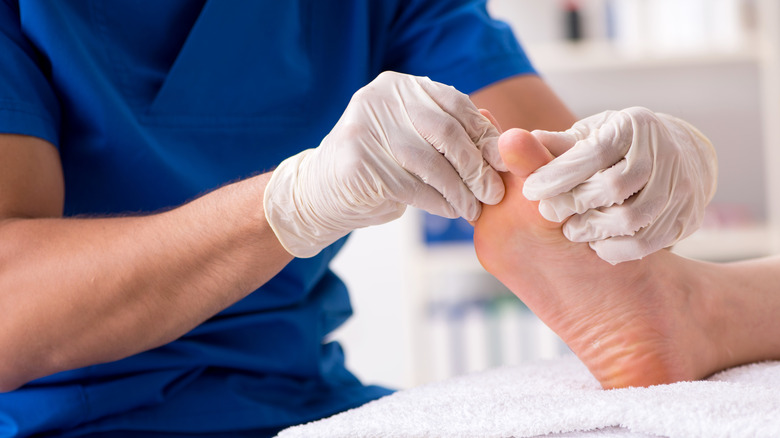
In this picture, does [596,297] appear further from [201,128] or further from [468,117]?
[201,128]

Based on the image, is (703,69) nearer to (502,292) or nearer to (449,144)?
(502,292)

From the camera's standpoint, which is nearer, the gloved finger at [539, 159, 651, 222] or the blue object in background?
the gloved finger at [539, 159, 651, 222]

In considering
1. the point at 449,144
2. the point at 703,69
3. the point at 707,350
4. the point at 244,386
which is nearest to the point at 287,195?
the point at 449,144

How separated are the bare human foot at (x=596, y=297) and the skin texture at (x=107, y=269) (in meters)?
0.24

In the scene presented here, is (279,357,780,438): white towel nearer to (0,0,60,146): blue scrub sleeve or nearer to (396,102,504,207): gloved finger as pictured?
(396,102,504,207): gloved finger

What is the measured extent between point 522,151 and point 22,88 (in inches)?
21.1

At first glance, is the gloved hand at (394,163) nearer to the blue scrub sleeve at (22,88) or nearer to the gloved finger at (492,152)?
the gloved finger at (492,152)

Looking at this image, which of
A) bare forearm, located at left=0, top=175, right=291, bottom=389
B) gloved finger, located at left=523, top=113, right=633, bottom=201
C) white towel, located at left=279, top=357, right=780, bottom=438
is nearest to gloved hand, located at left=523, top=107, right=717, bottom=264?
gloved finger, located at left=523, top=113, right=633, bottom=201

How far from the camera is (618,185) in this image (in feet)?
2.04

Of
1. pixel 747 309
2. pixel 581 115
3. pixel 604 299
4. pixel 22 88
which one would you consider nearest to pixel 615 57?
pixel 581 115

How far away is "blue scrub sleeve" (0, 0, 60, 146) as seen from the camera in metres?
0.75

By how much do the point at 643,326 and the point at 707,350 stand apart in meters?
0.09

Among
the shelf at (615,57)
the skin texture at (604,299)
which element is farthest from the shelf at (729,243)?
the skin texture at (604,299)

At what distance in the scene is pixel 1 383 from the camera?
737 millimetres
